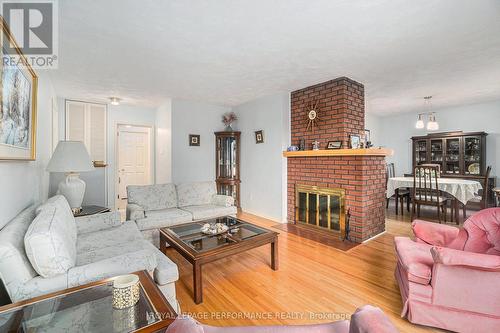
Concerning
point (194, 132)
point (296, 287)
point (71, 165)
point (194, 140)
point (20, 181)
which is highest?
point (194, 132)

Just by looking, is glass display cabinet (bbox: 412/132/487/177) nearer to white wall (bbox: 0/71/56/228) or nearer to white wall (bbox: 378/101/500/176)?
white wall (bbox: 378/101/500/176)

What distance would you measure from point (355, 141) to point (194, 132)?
308 centimetres

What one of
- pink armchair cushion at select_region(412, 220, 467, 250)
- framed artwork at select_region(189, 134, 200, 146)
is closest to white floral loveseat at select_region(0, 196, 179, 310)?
pink armchair cushion at select_region(412, 220, 467, 250)

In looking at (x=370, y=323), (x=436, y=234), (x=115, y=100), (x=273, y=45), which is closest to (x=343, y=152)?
(x=436, y=234)

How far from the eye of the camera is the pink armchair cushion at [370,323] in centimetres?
63

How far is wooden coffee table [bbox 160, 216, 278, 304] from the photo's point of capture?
1964mm

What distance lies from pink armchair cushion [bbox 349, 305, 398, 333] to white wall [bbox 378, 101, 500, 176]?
6.29m

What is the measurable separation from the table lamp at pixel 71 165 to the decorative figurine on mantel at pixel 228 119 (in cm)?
287

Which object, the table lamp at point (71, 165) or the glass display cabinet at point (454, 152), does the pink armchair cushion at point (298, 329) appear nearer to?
the table lamp at point (71, 165)

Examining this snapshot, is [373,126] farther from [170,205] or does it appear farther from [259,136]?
[170,205]

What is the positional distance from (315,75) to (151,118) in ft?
12.3

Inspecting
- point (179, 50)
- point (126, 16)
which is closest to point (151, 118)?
point (179, 50)

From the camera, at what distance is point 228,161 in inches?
205

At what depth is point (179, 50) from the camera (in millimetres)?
2521
